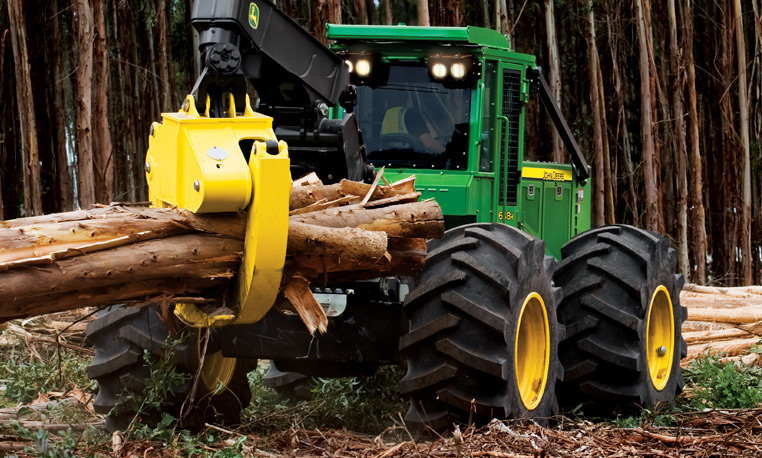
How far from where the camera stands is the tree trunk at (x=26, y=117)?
13289 millimetres

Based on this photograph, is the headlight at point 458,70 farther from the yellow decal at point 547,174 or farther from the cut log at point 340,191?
the cut log at point 340,191

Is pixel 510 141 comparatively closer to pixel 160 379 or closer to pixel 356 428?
pixel 356 428

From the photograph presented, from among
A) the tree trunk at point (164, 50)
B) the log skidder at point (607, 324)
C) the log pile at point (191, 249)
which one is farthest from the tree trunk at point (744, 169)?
the log pile at point (191, 249)

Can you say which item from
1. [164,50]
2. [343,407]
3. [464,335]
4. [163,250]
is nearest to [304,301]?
[163,250]

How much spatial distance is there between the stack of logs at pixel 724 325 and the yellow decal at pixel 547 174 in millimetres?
2101

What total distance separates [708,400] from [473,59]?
3043 mm

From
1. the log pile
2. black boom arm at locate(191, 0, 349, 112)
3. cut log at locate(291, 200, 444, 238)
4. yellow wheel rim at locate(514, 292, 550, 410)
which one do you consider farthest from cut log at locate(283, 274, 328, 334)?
yellow wheel rim at locate(514, 292, 550, 410)

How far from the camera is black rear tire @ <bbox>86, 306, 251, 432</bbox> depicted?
18.1 feet

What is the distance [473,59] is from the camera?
6914 mm

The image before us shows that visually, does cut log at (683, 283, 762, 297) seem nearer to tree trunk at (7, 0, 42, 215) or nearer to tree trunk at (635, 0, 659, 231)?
tree trunk at (635, 0, 659, 231)

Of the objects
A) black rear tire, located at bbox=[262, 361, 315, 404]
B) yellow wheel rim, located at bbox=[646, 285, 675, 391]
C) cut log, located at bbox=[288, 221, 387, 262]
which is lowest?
black rear tire, located at bbox=[262, 361, 315, 404]

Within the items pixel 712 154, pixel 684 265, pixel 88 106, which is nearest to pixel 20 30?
pixel 88 106

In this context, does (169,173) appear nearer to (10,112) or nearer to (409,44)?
(409,44)

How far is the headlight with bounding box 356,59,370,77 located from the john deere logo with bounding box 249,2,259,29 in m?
2.07
